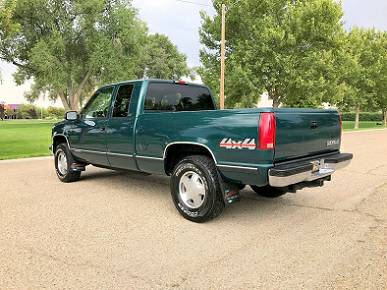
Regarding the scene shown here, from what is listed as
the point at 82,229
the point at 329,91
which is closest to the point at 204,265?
the point at 82,229

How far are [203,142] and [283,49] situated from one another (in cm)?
2191

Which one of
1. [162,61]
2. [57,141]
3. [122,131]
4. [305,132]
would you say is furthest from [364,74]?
[122,131]

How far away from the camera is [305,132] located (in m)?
4.86

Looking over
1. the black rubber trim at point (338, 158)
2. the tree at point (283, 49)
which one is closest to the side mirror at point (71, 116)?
the black rubber trim at point (338, 158)

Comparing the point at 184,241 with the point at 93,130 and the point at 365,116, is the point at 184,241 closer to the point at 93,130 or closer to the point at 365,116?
the point at 93,130

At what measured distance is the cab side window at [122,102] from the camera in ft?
20.4

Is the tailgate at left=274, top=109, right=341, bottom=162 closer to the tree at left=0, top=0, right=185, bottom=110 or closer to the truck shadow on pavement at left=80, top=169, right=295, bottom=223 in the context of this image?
the truck shadow on pavement at left=80, top=169, right=295, bottom=223

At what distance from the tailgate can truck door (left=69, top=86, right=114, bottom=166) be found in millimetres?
3295

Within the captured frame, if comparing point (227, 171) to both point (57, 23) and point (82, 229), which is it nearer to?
point (82, 229)

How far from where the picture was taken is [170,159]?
560cm

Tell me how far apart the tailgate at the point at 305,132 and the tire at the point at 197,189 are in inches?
35.8

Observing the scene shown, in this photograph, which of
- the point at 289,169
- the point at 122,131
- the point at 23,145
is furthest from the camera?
the point at 23,145

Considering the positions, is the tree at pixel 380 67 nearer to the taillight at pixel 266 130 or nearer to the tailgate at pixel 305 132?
the tailgate at pixel 305 132

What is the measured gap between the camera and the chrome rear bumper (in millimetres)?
4320
